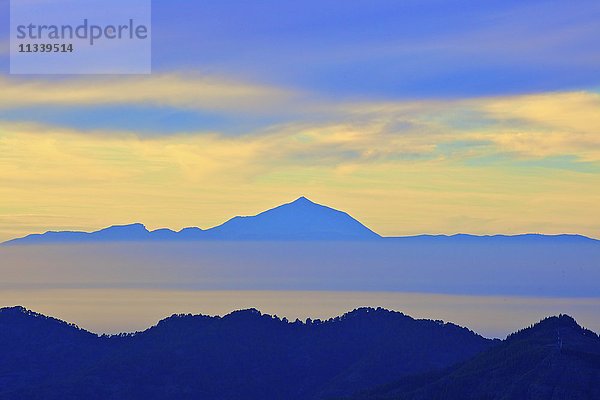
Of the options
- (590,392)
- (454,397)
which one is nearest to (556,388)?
(590,392)

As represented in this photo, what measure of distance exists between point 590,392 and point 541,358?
12.8 metres

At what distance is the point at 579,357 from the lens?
651 ft

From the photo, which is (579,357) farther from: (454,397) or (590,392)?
(454,397)

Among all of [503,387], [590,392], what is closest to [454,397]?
[503,387]

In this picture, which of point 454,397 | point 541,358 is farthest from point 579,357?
point 454,397

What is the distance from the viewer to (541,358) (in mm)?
198750

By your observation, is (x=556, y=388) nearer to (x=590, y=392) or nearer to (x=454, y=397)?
(x=590, y=392)

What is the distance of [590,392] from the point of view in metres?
189

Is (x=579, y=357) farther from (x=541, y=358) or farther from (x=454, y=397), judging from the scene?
(x=454, y=397)

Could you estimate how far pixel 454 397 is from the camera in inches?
7741

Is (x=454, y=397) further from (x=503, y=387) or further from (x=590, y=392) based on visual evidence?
(x=590, y=392)

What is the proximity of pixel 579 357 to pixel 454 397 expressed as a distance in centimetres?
2523

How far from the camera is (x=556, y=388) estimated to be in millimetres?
187750

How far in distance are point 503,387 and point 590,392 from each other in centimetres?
1565
